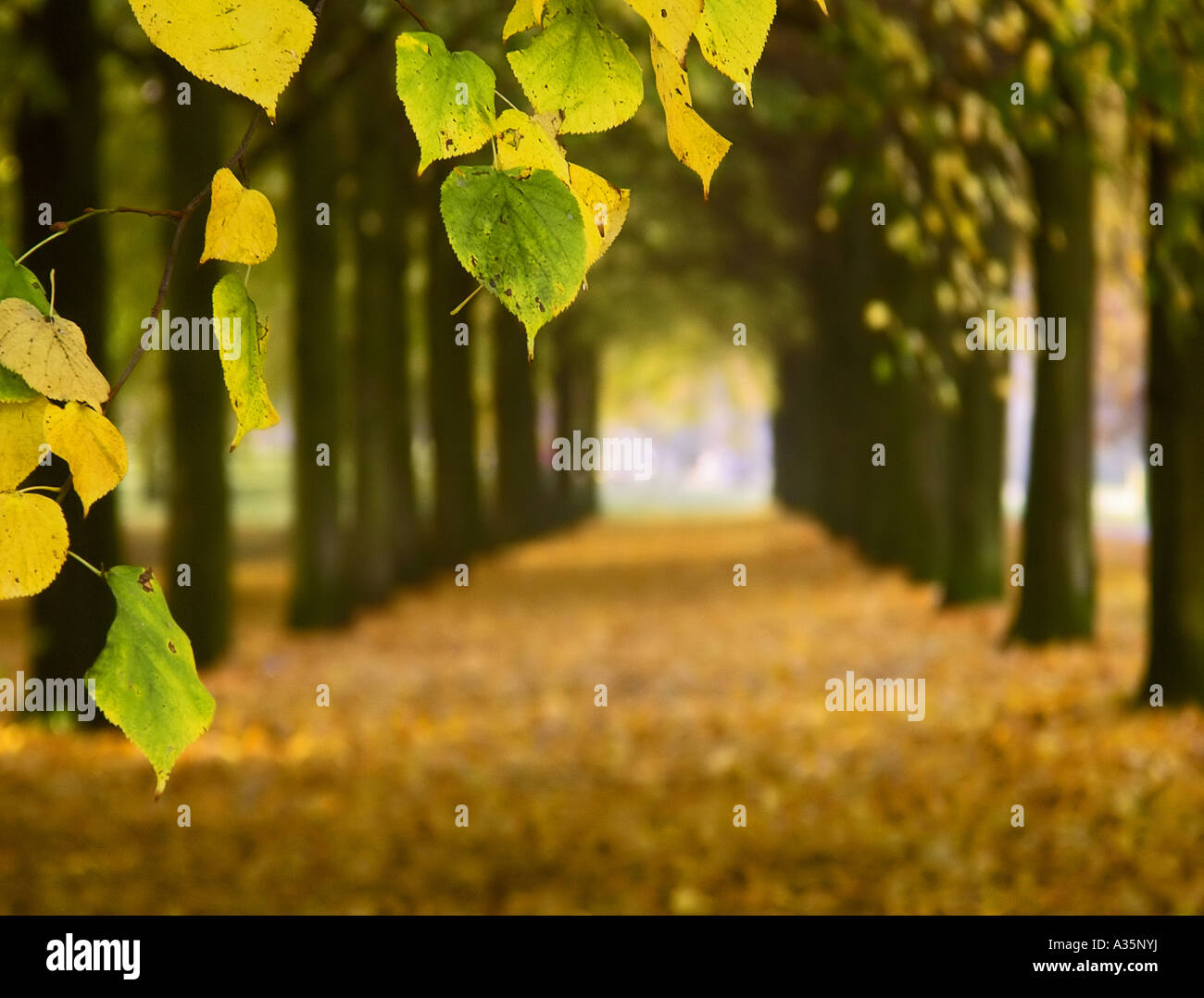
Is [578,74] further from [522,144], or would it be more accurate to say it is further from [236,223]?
[236,223]

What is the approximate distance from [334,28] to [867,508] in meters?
12.6

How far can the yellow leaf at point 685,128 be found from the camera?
4.43ft

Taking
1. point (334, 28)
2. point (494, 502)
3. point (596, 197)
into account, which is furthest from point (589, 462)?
point (596, 197)

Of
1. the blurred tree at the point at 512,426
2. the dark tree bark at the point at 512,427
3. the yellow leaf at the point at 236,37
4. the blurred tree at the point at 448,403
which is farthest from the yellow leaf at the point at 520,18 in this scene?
the dark tree bark at the point at 512,427

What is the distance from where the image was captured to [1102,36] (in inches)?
229

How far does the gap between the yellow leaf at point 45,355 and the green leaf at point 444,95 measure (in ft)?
1.20

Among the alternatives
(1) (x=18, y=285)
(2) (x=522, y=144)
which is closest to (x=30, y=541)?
(1) (x=18, y=285)

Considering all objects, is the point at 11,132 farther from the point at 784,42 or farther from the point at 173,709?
the point at 784,42

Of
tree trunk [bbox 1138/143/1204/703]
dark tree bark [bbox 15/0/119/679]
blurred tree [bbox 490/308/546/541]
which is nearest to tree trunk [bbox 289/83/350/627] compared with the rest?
dark tree bark [bbox 15/0/119/679]

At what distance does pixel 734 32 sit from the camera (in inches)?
53.0

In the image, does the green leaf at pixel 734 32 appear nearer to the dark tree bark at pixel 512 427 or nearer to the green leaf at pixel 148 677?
the green leaf at pixel 148 677

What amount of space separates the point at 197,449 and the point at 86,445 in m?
11.0

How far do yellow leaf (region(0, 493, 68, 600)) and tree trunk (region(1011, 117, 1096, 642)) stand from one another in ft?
37.6

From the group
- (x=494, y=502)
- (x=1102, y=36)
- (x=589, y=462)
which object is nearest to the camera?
(x=1102, y=36)
